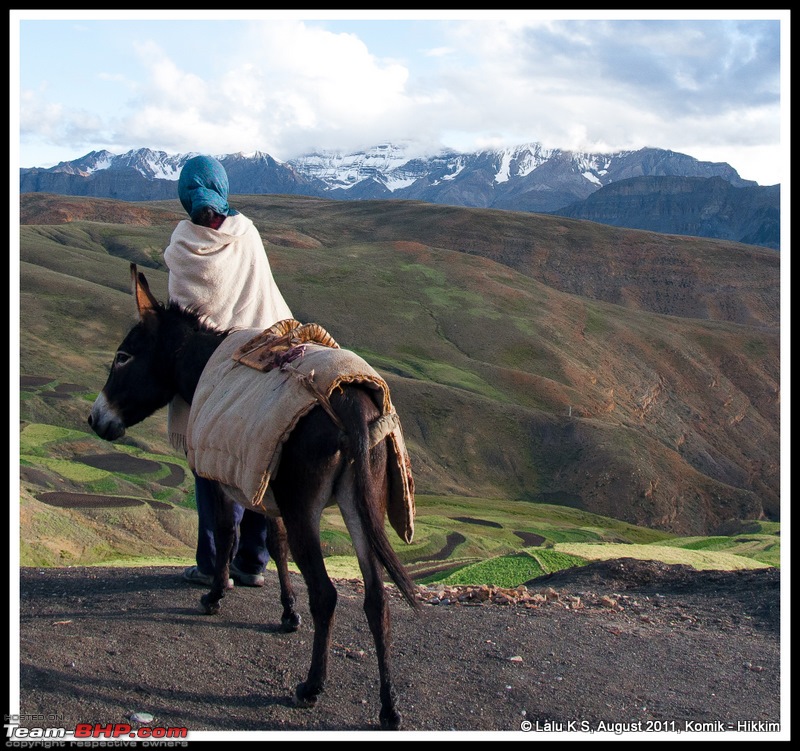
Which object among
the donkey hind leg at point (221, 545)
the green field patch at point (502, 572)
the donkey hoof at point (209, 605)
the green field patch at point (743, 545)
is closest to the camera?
the donkey hind leg at point (221, 545)

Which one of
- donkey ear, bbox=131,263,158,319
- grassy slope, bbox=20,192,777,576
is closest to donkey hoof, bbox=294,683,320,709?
donkey ear, bbox=131,263,158,319

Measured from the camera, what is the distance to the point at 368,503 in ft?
19.2

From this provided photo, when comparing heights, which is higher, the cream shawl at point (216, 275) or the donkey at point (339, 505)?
the cream shawl at point (216, 275)

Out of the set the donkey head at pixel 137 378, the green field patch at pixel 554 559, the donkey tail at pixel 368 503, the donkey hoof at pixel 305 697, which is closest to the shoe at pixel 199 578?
the donkey head at pixel 137 378

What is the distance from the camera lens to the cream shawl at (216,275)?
778cm

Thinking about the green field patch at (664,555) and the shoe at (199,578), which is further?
the green field patch at (664,555)

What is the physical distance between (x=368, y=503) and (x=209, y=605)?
261 centimetres

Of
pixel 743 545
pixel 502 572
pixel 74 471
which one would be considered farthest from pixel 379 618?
pixel 743 545

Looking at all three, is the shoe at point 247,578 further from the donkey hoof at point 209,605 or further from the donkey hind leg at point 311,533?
the donkey hind leg at point 311,533

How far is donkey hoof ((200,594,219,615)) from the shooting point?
7.66 metres

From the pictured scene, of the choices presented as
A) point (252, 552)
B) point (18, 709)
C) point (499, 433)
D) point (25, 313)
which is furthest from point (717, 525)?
point (18, 709)

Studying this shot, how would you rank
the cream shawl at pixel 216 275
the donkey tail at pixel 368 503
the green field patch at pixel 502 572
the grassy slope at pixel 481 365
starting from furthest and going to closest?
the grassy slope at pixel 481 365
the green field patch at pixel 502 572
the cream shawl at pixel 216 275
the donkey tail at pixel 368 503

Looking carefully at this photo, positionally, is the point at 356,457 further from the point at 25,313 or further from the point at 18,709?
the point at 25,313

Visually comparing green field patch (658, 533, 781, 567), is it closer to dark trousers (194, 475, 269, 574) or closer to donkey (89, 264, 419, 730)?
dark trousers (194, 475, 269, 574)
